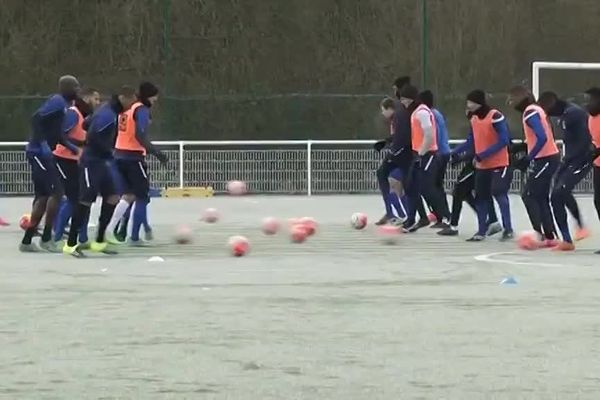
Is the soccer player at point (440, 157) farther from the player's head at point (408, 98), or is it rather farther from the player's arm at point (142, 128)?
the player's arm at point (142, 128)

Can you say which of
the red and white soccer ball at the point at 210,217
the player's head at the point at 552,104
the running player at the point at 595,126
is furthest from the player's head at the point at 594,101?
the red and white soccer ball at the point at 210,217

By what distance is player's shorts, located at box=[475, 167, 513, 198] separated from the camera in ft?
52.7

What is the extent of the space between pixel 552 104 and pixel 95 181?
15.3ft

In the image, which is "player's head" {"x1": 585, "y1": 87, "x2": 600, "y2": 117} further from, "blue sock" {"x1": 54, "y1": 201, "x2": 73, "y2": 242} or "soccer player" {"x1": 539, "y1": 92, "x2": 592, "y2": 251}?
"blue sock" {"x1": 54, "y1": 201, "x2": 73, "y2": 242}

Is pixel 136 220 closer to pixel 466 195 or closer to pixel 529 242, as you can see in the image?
pixel 466 195

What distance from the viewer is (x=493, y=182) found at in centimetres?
1616

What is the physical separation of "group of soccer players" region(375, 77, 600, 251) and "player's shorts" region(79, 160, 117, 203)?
4273 millimetres

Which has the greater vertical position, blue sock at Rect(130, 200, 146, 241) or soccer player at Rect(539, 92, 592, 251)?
soccer player at Rect(539, 92, 592, 251)

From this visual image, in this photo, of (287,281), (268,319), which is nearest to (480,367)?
(268,319)

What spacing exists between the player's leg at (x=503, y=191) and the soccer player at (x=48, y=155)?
4.62m

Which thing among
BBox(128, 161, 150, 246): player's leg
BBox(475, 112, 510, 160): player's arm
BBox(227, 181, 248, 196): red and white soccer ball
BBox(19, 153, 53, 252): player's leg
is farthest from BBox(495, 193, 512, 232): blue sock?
BBox(227, 181, 248, 196): red and white soccer ball

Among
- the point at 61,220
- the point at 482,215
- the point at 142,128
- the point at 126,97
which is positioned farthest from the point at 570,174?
the point at 61,220

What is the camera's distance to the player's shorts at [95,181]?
46.2ft

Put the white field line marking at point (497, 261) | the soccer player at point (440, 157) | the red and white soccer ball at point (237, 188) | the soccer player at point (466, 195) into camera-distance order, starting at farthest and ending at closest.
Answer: the red and white soccer ball at point (237, 188) → the soccer player at point (440, 157) → the soccer player at point (466, 195) → the white field line marking at point (497, 261)
